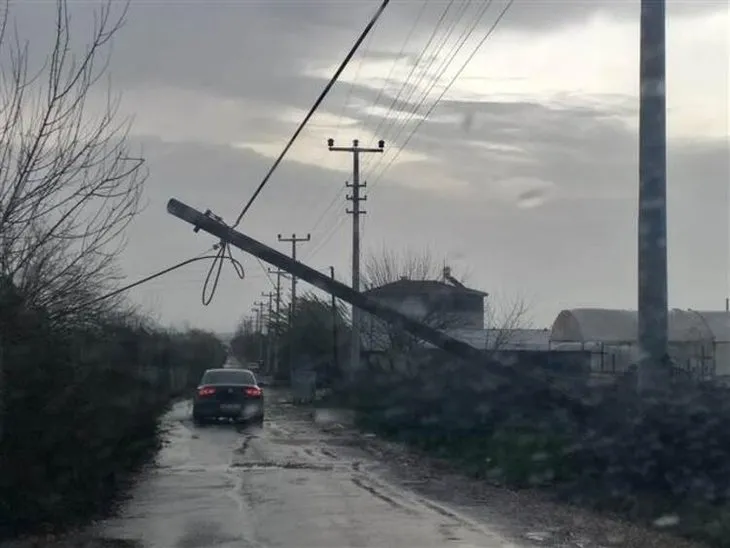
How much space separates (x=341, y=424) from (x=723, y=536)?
78.7 feet

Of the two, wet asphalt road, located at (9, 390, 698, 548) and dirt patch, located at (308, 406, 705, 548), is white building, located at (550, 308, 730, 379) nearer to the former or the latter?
dirt patch, located at (308, 406, 705, 548)

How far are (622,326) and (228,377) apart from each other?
20.3m

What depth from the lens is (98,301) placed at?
56.1ft

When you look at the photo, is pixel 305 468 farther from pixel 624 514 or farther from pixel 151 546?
pixel 151 546

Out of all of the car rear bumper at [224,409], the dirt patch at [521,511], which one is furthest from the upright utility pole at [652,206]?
the car rear bumper at [224,409]

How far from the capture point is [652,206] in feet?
54.3

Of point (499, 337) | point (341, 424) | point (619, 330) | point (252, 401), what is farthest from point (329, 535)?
point (619, 330)

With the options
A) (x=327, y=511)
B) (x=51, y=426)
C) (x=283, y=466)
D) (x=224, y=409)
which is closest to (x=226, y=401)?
(x=224, y=409)

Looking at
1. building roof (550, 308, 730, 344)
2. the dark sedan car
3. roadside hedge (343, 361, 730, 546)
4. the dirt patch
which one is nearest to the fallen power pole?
roadside hedge (343, 361, 730, 546)

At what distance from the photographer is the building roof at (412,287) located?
5028 centimetres

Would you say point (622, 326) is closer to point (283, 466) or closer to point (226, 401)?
point (226, 401)

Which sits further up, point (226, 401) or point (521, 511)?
point (226, 401)

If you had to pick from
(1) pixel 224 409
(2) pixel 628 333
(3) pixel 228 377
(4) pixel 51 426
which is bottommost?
(1) pixel 224 409

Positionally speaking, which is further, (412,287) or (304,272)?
(412,287)
